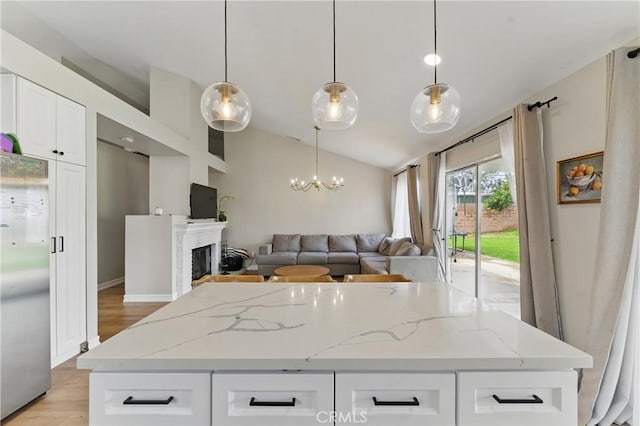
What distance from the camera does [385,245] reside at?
20.3ft

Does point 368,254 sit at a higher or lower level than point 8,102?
lower

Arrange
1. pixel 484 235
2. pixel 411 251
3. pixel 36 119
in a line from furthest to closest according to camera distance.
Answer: pixel 411 251 < pixel 484 235 < pixel 36 119

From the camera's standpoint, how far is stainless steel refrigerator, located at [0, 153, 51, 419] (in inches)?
68.7

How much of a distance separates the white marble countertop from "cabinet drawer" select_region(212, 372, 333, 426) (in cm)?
4

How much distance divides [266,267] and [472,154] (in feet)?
13.9

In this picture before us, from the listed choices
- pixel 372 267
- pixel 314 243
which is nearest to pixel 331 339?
pixel 372 267

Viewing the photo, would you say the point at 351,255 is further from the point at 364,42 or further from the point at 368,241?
the point at 364,42

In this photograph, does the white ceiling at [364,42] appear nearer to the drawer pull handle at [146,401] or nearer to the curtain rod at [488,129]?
the curtain rod at [488,129]

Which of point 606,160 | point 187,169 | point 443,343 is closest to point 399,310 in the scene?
point 443,343

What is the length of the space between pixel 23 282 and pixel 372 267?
421 centimetres

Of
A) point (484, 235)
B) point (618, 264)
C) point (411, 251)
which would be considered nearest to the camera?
point (618, 264)

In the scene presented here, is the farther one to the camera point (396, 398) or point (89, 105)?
point (89, 105)

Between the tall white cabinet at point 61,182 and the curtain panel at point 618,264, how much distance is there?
3942 mm

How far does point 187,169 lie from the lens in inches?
181
